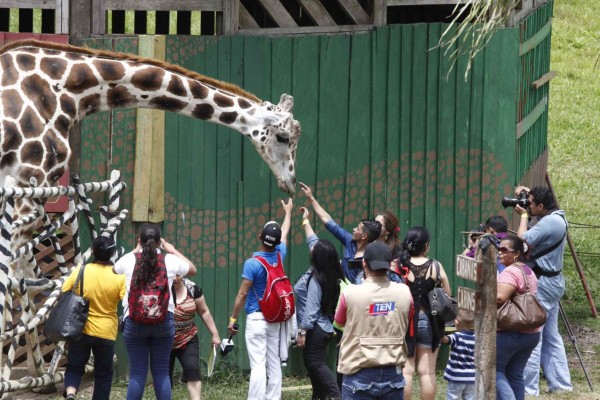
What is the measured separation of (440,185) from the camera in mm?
10820

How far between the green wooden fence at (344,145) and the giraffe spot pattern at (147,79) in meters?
0.55

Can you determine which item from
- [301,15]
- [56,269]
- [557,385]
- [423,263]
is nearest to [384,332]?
[423,263]

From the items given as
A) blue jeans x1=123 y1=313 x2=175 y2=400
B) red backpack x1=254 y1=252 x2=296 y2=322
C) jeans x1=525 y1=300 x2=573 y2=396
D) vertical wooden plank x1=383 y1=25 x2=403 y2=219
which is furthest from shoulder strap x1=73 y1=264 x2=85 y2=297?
jeans x1=525 y1=300 x2=573 y2=396

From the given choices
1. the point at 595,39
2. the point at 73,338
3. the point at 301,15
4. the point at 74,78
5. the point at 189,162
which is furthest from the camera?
the point at 595,39

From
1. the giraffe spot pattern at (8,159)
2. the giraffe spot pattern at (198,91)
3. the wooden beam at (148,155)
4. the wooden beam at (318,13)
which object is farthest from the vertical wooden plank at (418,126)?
the giraffe spot pattern at (8,159)

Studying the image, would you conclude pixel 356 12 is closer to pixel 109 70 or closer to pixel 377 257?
pixel 109 70

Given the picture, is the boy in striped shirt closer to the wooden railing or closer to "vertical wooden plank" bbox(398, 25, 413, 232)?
"vertical wooden plank" bbox(398, 25, 413, 232)

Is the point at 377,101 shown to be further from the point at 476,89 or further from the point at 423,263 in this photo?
the point at 423,263

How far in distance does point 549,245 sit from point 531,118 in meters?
2.78

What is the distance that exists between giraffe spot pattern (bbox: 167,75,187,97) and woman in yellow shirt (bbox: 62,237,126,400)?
72.4 inches

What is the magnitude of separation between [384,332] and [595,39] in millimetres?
18182

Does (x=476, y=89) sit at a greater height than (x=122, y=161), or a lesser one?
greater

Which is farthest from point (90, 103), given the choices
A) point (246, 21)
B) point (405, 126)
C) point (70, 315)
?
point (405, 126)

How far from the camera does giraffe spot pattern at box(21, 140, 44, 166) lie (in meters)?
9.62
